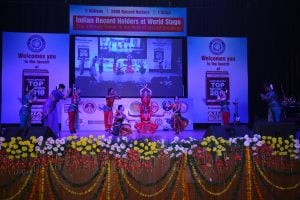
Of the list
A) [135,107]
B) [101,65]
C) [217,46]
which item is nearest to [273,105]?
[217,46]

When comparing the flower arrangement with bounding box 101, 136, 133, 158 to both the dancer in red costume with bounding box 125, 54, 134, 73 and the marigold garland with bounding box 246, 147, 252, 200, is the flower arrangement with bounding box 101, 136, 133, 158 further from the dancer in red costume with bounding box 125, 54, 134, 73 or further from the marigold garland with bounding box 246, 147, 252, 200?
the dancer in red costume with bounding box 125, 54, 134, 73

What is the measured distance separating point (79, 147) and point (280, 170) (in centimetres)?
211

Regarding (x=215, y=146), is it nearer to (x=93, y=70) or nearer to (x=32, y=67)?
(x=93, y=70)

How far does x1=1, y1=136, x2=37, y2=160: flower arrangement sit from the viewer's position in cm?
420

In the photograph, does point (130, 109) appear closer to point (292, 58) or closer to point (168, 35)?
point (168, 35)

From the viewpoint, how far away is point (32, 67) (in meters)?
10.7

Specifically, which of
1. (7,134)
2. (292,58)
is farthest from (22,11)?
(292,58)

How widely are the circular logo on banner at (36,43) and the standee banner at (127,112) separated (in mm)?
1553

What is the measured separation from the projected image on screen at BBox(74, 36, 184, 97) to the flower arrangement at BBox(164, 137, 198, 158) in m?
6.56

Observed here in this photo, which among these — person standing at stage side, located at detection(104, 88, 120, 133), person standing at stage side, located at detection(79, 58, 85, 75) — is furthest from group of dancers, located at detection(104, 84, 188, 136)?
person standing at stage side, located at detection(79, 58, 85, 75)

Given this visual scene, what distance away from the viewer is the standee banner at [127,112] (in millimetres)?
10562

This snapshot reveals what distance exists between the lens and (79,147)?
423cm

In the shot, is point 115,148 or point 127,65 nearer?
point 115,148

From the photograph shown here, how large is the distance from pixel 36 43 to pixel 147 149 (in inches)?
288
